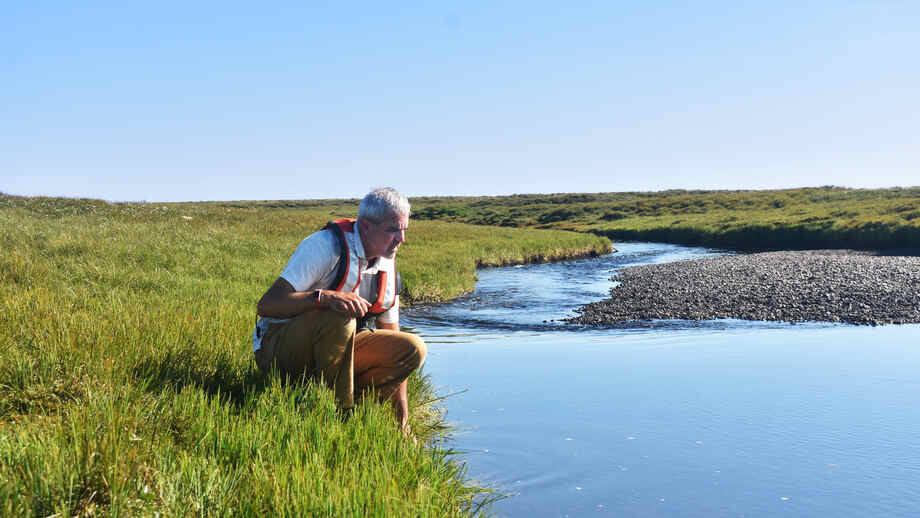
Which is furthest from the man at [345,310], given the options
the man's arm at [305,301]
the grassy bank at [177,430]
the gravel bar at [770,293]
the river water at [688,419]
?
the gravel bar at [770,293]

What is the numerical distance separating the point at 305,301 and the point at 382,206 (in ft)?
2.98

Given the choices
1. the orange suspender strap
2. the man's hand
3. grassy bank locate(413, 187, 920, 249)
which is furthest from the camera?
grassy bank locate(413, 187, 920, 249)

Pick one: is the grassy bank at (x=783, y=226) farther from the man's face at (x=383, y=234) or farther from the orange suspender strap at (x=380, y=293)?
the man's face at (x=383, y=234)

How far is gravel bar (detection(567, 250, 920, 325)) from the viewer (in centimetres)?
1828

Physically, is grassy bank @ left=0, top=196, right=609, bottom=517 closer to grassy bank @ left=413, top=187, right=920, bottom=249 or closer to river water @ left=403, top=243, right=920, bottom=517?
river water @ left=403, top=243, right=920, bottom=517

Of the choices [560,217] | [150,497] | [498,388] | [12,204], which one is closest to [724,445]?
[498,388]

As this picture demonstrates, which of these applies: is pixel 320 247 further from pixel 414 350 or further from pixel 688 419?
pixel 688 419

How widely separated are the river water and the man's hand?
2.20 metres

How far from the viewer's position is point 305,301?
493 centimetres

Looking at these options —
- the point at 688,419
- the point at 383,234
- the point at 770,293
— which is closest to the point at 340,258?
the point at 383,234

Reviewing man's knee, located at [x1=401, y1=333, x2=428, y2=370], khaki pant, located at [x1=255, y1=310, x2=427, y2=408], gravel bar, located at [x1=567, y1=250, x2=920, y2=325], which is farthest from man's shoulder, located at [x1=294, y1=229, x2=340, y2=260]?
gravel bar, located at [x1=567, y1=250, x2=920, y2=325]

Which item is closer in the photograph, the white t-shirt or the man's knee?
the white t-shirt

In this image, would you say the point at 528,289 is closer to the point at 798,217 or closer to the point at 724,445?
the point at 724,445

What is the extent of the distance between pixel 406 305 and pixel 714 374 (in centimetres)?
1048
